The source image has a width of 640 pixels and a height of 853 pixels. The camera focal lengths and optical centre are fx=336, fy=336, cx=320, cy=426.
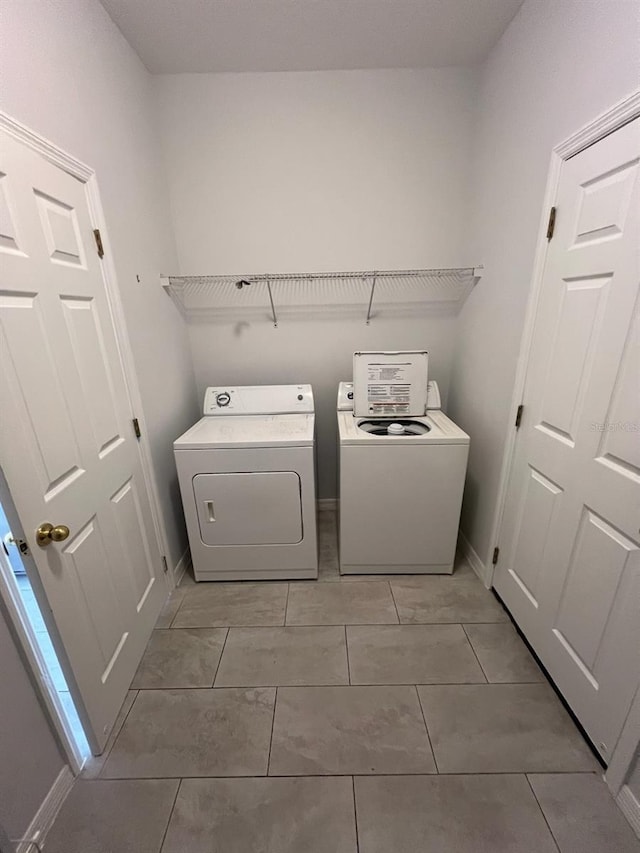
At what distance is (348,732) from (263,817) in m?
0.37

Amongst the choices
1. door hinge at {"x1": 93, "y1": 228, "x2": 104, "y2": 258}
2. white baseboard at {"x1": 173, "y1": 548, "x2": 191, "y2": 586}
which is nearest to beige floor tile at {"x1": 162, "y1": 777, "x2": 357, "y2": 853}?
white baseboard at {"x1": 173, "y1": 548, "x2": 191, "y2": 586}

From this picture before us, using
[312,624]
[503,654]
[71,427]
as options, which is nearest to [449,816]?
[503,654]

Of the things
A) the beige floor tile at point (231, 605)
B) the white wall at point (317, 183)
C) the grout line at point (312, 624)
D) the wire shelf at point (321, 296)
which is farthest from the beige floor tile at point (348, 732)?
the wire shelf at point (321, 296)

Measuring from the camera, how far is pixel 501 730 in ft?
4.21

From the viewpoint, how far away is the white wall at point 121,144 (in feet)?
3.50

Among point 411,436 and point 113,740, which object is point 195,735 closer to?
point 113,740

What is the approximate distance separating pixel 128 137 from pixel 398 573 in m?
2.72

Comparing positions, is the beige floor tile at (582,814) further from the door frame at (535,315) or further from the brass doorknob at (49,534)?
the brass doorknob at (49,534)

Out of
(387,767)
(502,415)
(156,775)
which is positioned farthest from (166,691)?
(502,415)

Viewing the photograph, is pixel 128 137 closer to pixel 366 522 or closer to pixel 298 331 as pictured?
pixel 298 331

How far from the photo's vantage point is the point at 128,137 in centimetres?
161

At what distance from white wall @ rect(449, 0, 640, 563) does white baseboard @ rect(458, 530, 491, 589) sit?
0.05m

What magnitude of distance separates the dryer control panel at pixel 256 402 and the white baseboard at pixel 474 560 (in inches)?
52.8

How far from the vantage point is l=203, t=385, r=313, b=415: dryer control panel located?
2211 millimetres
